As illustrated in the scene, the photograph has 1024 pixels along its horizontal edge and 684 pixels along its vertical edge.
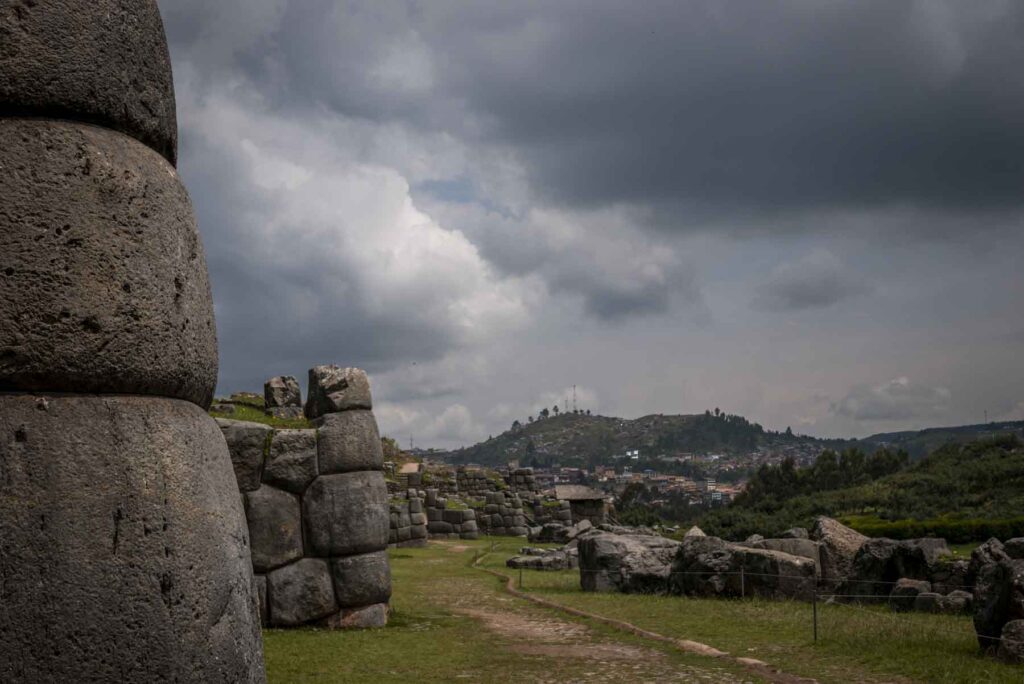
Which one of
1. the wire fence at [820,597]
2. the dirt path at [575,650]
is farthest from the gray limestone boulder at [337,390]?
the wire fence at [820,597]

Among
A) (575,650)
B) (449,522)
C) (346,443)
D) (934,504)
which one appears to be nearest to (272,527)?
(346,443)

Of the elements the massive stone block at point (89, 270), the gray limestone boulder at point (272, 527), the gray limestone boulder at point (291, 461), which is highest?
the massive stone block at point (89, 270)

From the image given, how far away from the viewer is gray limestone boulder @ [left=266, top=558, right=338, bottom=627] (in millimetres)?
13547

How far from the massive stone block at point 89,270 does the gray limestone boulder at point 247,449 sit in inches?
353

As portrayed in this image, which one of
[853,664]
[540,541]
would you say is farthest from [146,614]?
[540,541]

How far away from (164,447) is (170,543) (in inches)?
17.9

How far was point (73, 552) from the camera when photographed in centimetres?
421

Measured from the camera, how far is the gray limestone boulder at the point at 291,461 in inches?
547

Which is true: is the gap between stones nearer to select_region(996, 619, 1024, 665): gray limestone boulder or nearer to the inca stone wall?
select_region(996, 619, 1024, 665): gray limestone boulder

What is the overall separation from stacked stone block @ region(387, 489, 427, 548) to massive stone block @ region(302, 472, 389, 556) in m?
19.4

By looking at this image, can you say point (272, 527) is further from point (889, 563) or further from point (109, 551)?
point (889, 563)

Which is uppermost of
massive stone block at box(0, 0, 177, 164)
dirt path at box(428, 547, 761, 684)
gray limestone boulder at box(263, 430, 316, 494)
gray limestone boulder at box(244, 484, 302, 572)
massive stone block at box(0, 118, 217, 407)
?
massive stone block at box(0, 0, 177, 164)

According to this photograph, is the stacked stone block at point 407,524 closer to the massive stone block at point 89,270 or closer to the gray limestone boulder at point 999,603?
the gray limestone boulder at point 999,603

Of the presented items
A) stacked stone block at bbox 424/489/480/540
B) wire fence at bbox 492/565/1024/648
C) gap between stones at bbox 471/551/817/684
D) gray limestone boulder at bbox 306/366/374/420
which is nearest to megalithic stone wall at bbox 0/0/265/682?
gap between stones at bbox 471/551/817/684
